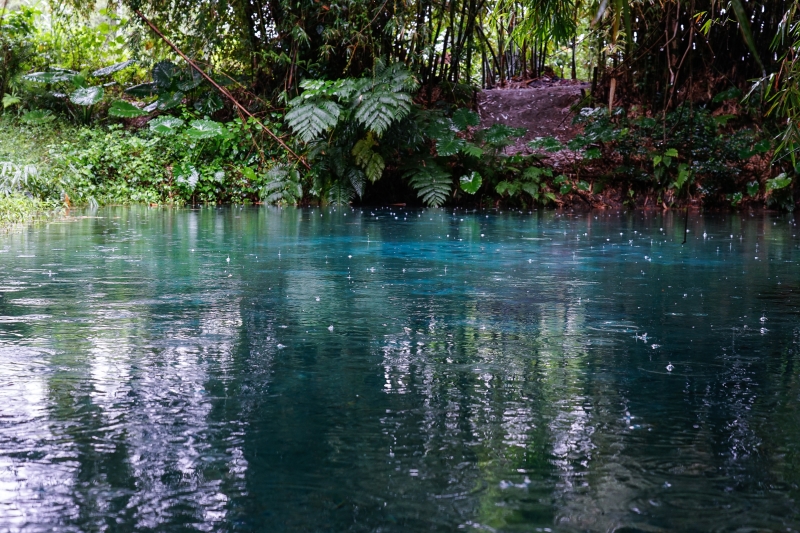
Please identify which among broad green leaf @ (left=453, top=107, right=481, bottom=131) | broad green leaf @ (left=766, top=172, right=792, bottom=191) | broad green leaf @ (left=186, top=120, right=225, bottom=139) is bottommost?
broad green leaf @ (left=766, top=172, right=792, bottom=191)

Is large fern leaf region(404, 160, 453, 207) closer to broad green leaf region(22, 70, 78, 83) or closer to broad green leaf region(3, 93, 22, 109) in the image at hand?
broad green leaf region(22, 70, 78, 83)

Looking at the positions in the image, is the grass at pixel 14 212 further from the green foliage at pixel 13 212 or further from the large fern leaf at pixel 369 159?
the large fern leaf at pixel 369 159

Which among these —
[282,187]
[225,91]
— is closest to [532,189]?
[282,187]

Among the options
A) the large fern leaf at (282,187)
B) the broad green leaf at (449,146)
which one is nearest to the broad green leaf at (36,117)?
the large fern leaf at (282,187)

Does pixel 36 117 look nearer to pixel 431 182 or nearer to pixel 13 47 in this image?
pixel 13 47

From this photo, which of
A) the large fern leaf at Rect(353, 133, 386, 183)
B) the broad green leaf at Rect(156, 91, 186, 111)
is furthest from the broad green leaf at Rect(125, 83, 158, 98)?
the large fern leaf at Rect(353, 133, 386, 183)

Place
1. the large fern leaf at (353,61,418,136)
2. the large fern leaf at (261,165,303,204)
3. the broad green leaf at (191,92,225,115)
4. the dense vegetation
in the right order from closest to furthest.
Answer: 1. the large fern leaf at (353,61,418,136)
2. the dense vegetation
3. the large fern leaf at (261,165,303,204)
4. the broad green leaf at (191,92,225,115)

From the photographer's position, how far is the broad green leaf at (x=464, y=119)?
46.3 feet

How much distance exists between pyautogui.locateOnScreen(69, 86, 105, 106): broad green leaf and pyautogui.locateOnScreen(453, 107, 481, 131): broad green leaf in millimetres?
6407

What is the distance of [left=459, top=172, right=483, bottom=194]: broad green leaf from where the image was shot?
1305cm

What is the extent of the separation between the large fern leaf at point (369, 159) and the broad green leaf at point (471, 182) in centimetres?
122

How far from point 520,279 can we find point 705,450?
2.96 metres

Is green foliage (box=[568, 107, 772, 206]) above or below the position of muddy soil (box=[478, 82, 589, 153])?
below

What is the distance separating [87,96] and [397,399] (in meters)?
14.8
